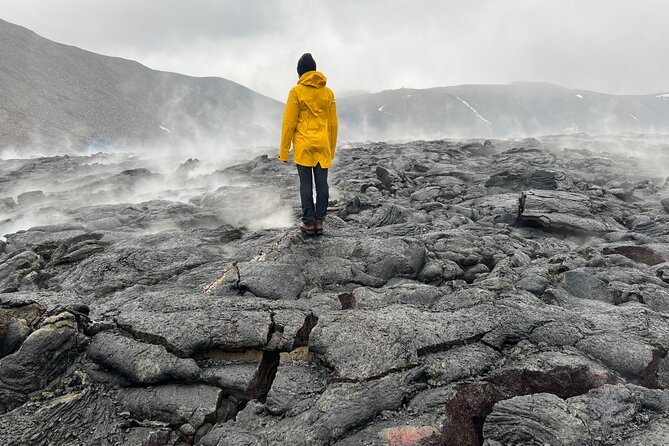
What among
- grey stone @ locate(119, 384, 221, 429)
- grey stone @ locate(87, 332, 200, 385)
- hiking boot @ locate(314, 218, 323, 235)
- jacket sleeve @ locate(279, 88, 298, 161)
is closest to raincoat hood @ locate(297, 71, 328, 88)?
→ jacket sleeve @ locate(279, 88, 298, 161)

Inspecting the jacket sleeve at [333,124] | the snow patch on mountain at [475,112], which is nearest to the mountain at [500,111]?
the snow patch on mountain at [475,112]

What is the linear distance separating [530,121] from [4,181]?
184m

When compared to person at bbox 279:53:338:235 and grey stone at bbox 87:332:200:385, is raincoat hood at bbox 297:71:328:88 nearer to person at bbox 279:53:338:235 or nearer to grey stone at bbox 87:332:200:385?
person at bbox 279:53:338:235

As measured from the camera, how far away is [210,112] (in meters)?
141

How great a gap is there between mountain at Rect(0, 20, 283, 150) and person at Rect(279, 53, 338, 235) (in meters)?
82.8

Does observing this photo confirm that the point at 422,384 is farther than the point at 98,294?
No

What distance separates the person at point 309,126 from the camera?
8039 millimetres

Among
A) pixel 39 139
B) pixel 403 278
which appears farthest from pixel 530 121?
pixel 403 278

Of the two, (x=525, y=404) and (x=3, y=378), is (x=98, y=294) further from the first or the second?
(x=525, y=404)

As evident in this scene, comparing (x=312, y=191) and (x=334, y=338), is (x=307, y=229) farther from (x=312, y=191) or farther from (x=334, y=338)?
(x=334, y=338)

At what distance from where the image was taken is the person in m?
8.04

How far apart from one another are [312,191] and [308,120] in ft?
5.13

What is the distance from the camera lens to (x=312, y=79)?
26.2 ft

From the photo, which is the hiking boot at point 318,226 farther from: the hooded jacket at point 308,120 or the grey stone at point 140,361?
the grey stone at point 140,361
